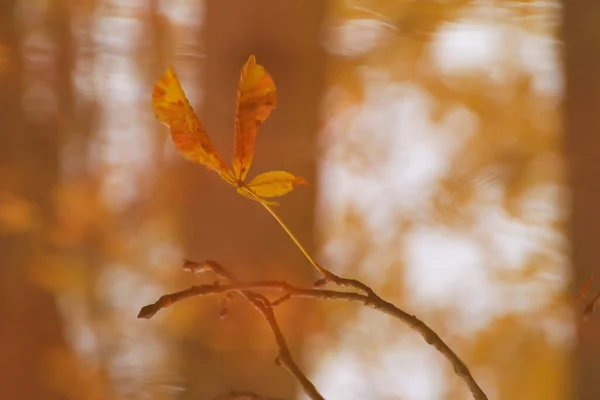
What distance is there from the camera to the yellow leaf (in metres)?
0.57

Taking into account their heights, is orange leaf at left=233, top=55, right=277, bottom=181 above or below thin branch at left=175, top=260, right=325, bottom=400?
above

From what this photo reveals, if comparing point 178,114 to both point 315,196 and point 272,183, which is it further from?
point 315,196

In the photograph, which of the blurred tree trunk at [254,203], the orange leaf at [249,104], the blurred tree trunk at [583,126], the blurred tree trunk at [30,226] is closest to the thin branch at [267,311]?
the orange leaf at [249,104]

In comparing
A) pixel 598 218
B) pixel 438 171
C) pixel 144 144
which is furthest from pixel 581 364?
pixel 144 144

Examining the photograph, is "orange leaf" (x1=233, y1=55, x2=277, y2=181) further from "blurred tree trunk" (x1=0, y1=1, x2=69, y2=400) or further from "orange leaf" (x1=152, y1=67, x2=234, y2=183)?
"blurred tree trunk" (x1=0, y1=1, x2=69, y2=400)

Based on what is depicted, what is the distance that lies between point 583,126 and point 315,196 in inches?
15.4

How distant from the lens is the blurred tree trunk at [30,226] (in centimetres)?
73

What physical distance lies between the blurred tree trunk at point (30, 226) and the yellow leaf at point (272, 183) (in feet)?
1.12

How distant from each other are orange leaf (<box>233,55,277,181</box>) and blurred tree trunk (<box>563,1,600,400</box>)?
Answer: 1.54 feet

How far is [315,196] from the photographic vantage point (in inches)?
30.0

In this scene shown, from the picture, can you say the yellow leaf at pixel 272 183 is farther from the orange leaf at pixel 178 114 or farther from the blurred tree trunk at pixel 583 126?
the blurred tree trunk at pixel 583 126

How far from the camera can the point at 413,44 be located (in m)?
0.76

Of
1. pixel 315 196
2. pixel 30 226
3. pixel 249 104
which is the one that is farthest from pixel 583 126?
pixel 30 226

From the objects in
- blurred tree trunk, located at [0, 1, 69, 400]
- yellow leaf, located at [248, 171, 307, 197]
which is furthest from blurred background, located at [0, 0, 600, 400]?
yellow leaf, located at [248, 171, 307, 197]
